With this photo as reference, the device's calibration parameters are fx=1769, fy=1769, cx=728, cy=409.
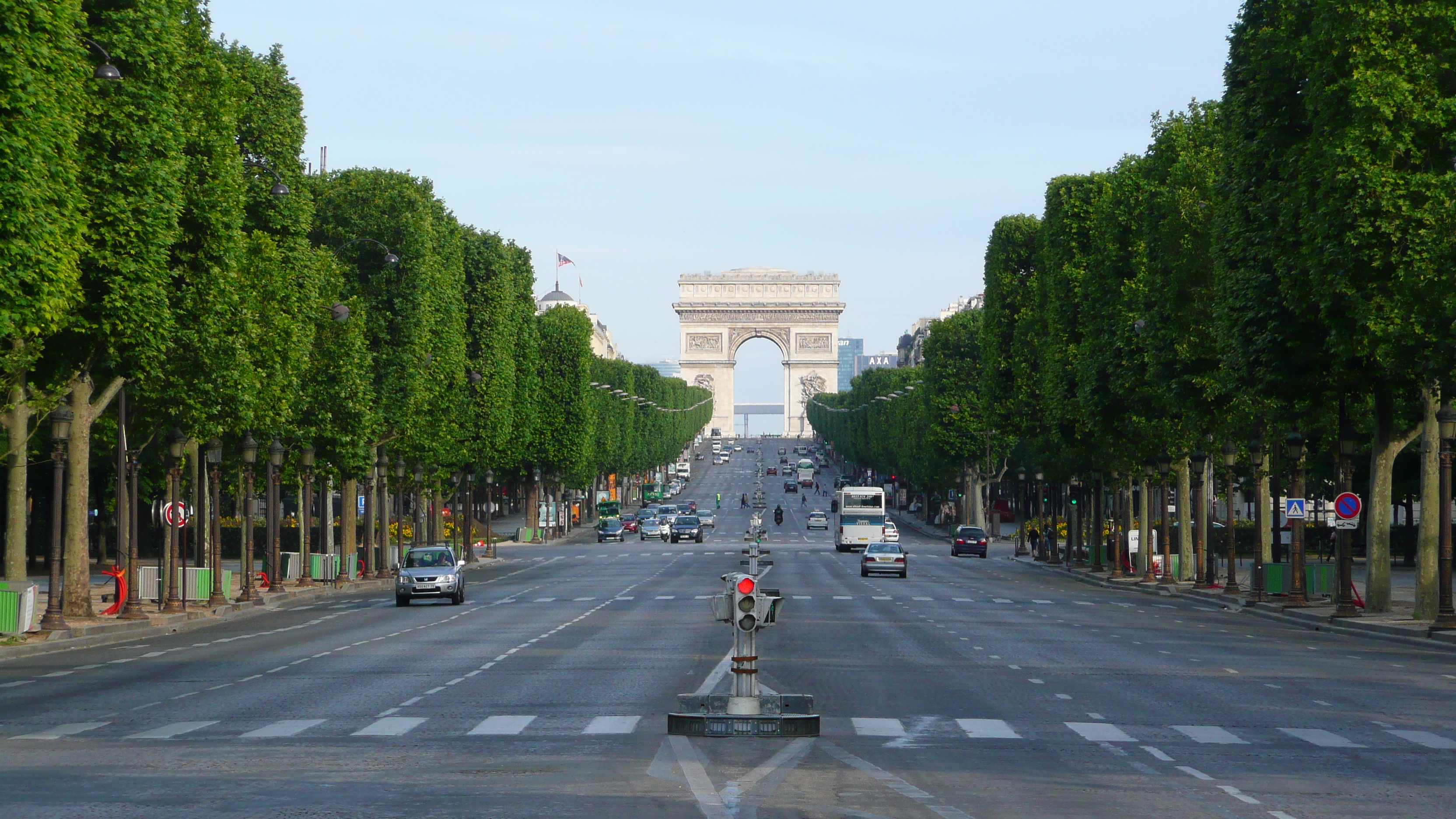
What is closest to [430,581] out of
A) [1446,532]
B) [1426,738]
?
[1446,532]

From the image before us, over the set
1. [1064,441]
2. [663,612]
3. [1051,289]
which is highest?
[1051,289]

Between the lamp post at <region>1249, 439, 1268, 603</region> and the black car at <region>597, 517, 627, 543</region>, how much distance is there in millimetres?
64934

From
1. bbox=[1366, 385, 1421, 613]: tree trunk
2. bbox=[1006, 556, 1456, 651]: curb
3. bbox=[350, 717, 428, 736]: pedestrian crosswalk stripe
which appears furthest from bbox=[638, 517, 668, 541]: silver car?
bbox=[350, 717, 428, 736]: pedestrian crosswalk stripe

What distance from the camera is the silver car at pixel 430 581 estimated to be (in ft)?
155

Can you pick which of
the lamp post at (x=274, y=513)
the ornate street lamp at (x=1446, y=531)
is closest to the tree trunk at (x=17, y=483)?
the lamp post at (x=274, y=513)

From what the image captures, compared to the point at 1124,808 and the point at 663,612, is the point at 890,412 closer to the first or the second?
the point at 663,612

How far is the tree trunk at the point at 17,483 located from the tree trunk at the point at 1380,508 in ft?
93.2

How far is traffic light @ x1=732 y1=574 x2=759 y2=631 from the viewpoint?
17.1m

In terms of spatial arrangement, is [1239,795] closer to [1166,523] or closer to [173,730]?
[173,730]

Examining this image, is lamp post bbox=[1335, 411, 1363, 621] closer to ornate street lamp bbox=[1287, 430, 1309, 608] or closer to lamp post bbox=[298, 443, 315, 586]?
ornate street lamp bbox=[1287, 430, 1309, 608]

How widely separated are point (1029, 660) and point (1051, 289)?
41.6 meters

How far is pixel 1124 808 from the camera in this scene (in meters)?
12.6

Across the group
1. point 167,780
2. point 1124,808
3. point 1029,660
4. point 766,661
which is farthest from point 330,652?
point 1124,808

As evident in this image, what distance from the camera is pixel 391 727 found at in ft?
59.5
